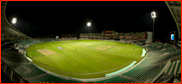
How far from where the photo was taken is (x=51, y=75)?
9.03 metres

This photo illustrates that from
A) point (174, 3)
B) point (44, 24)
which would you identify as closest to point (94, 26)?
point (44, 24)

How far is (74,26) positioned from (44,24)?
25.2 metres

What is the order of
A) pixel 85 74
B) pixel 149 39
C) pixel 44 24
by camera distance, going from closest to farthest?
pixel 85 74 → pixel 149 39 → pixel 44 24

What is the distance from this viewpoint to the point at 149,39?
96.1ft

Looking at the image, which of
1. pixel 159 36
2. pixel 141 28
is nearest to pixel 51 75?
pixel 159 36

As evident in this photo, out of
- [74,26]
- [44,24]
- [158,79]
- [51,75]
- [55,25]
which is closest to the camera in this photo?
[158,79]

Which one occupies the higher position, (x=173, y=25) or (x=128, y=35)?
(x=173, y=25)

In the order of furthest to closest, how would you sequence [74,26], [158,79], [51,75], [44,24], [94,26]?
1. [94,26]
2. [74,26]
3. [44,24]
4. [51,75]
5. [158,79]

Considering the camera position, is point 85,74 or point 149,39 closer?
point 85,74

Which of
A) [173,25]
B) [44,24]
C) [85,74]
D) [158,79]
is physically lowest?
[85,74]

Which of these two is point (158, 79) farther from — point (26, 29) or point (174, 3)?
A: point (26, 29)

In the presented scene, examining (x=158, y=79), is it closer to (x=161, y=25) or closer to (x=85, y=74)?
(x=85, y=74)

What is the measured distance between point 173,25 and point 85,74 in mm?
40829

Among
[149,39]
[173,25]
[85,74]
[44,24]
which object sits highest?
[44,24]
